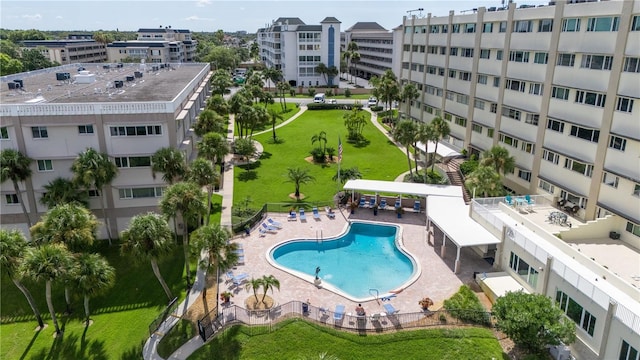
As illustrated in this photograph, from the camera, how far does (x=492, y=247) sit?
34.4 m

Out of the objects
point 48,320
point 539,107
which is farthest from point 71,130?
point 539,107

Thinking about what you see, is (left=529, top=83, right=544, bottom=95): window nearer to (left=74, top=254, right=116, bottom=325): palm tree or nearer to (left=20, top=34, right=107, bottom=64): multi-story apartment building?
(left=74, top=254, right=116, bottom=325): palm tree

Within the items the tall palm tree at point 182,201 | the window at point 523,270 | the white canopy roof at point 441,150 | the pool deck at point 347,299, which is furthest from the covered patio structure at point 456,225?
the tall palm tree at point 182,201

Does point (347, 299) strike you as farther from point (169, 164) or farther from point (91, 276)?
point (169, 164)

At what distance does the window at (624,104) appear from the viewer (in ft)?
107

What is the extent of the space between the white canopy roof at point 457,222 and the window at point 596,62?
16.0 meters

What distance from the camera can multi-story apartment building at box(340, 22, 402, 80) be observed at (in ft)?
408

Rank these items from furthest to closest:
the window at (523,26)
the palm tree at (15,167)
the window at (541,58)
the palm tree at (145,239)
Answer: the window at (523,26) → the window at (541,58) → the palm tree at (15,167) → the palm tree at (145,239)

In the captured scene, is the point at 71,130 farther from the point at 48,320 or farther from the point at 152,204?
the point at 48,320

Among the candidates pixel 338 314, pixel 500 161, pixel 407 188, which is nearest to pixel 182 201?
pixel 338 314

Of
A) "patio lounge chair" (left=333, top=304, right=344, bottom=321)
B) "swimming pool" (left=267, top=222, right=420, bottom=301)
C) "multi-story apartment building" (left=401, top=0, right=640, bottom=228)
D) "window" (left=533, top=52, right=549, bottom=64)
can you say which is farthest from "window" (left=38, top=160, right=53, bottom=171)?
"window" (left=533, top=52, right=549, bottom=64)

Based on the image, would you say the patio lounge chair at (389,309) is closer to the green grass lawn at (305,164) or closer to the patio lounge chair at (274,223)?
the patio lounge chair at (274,223)

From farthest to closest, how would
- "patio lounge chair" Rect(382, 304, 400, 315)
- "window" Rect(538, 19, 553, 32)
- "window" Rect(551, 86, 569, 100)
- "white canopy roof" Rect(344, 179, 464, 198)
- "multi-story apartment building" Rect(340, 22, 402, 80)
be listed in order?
"multi-story apartment building" Rect(340, 22, 402, 80), "white canopy roof" Rect(344, 179, 464, 198), "window" Rect(538, 19, 553, 32), "window" Rect(551, 86, 569, 100), "patio lounge chair" Rect(382, 304, 400, 315)

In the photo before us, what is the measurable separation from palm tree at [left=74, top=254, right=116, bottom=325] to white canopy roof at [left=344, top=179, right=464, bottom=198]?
25.0 meters
